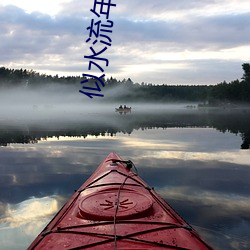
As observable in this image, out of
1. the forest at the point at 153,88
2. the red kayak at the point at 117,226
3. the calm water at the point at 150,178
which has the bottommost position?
the calm water at the point at 150,178

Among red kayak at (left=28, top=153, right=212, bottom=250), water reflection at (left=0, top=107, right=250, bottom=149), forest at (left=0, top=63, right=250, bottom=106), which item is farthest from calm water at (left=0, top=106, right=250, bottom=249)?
forest at (left=0, top=63, right=250, bottom=106)

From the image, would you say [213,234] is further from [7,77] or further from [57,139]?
[7,77]

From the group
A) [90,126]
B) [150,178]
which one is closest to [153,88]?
[90,126]

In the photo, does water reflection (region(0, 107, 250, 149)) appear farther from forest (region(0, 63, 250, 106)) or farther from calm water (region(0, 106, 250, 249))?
forest (region(0, 63, 250, 106))

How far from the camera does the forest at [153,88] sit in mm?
98312

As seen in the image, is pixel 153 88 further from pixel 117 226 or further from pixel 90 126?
pixel 117 226

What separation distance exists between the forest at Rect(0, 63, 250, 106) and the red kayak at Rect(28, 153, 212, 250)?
96620 mm

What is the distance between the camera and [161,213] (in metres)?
5.24

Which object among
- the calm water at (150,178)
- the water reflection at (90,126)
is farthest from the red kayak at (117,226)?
the water reflection at (90,126)

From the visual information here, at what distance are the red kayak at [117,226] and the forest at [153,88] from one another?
3804 inches

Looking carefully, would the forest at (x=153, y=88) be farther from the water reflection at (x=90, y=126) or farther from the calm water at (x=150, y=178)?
the calm water at (x=150, y=178)

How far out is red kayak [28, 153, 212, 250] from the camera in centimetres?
414

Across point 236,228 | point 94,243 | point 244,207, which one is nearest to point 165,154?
point 244,207

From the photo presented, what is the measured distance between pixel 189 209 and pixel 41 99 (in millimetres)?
157387
